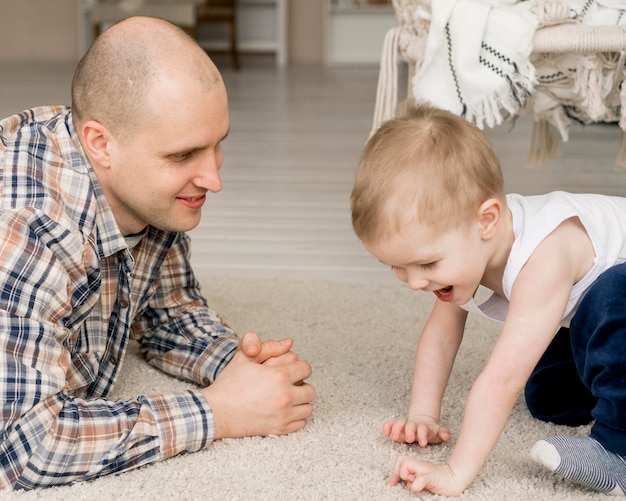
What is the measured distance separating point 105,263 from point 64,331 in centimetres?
17

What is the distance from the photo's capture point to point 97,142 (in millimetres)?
1163

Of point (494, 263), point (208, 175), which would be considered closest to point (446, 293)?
point (494, 263)

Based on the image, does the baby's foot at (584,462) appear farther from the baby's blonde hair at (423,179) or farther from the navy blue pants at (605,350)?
the baby's blonde hair at (423,179)

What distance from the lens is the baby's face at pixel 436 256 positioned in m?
1.01

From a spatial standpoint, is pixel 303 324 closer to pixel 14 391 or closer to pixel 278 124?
pixel 14 391

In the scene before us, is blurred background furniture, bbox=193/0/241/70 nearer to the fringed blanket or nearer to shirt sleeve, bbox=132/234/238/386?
the fringed blanket

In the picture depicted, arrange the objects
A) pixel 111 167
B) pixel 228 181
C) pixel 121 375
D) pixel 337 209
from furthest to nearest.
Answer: pixel 228 181, pixel 337 209, pixel 121 375, pixel 111 167

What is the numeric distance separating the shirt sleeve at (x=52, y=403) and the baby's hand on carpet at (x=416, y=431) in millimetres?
241

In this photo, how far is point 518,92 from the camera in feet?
6.14

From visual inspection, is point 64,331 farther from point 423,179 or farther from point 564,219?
point 564,219

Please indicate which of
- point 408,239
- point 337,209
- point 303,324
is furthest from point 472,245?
point 337,209

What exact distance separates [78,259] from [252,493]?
36 cm

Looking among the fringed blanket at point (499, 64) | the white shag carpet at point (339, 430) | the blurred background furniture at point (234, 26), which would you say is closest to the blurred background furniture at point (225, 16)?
the blurred background furniture at point (234, 26)

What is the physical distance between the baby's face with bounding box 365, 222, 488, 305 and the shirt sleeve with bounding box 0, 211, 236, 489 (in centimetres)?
33
